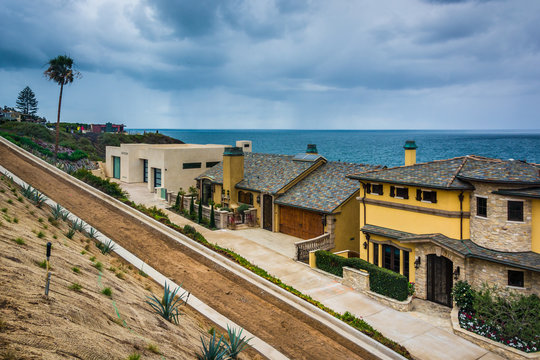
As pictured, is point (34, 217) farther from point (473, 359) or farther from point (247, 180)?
point (473, 359)

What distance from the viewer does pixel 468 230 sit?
765 inches

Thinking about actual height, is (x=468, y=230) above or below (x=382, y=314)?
above

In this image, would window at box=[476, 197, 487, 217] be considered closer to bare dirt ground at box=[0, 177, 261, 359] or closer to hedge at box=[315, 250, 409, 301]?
hedge at box=[315, 250, 409, 301]

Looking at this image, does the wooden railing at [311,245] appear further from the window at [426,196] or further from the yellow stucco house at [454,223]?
the window at [426,196]

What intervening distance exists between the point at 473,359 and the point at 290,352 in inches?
284

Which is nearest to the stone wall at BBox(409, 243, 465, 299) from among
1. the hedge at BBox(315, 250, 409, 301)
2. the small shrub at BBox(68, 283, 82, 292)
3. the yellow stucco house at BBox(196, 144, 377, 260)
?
the hedge at BBox(315, 250, 409, 301)

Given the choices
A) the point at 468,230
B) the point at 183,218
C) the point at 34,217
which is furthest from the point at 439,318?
the point at 183,218

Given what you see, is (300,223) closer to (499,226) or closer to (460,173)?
(460,173)

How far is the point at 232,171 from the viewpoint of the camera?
35156 millimetres

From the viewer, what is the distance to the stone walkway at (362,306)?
51.4 ft

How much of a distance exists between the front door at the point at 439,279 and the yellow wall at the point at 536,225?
3852mm

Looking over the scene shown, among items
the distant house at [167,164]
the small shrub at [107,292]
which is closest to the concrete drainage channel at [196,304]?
the small shrub at [107,292]

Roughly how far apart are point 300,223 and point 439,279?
1210 cm

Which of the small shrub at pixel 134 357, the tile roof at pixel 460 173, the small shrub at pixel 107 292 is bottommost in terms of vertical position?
the small shrub at pixel 134 357
